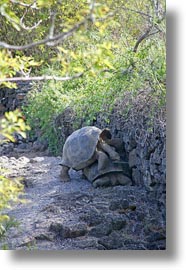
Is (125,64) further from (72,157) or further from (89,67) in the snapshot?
(89,67)

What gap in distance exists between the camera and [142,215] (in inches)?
118

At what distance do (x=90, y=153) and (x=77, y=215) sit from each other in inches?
16.2

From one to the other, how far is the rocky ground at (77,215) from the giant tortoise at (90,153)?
0.28ft

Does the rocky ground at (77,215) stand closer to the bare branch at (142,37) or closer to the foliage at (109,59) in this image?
the foliage at (109,59)

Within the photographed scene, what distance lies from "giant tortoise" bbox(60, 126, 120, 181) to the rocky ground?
9 cm

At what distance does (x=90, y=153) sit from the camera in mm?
3311

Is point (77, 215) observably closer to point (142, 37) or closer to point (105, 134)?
point (105, 134)

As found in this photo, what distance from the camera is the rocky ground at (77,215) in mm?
2971

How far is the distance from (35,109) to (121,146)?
0.51 meters

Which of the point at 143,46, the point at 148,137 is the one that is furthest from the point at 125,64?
the point at 148,137

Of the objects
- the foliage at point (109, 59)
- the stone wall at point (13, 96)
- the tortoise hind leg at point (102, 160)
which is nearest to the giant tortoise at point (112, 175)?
the tortoise hind leg at point (102, 160)

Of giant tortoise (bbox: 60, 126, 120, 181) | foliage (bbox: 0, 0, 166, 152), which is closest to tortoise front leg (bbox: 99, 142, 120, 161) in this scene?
giant tortoise (bbox: 60, 126, 120, 181)

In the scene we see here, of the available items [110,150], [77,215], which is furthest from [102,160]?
[77,215]

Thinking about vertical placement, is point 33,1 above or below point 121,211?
above
